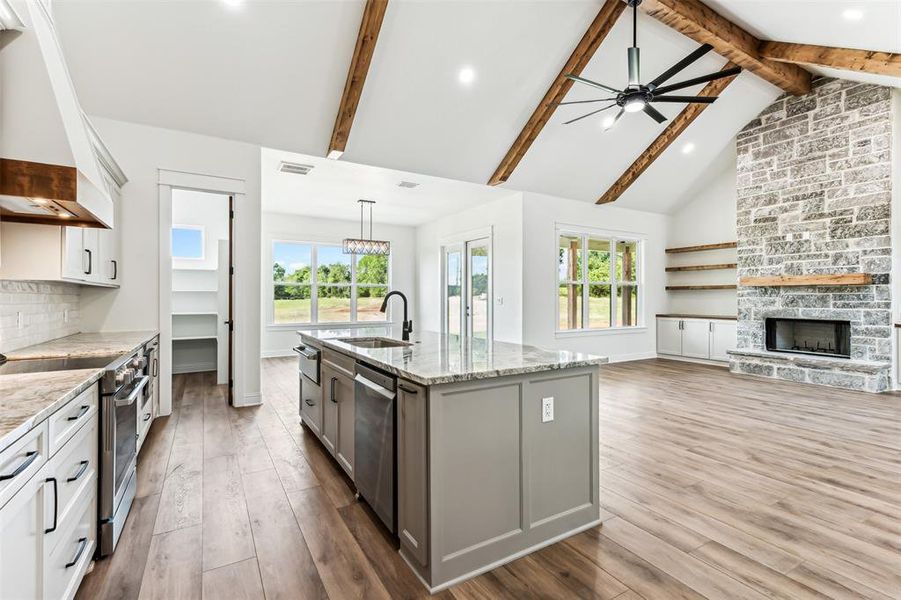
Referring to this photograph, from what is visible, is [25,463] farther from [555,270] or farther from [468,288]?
[468,288]

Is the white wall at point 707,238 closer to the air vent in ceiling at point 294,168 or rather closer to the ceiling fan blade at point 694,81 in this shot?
the ceiling fan blade at point 694,81

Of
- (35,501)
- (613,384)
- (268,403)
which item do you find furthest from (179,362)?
(613,384)

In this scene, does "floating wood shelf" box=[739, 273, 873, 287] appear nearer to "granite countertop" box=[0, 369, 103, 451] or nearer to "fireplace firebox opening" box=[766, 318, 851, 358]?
"fireplace firebox opening" box=[766, 318, 851, 358]

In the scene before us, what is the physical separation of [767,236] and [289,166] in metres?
7.12

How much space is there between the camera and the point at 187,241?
23.3 ft

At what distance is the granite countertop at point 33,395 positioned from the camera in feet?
3.74

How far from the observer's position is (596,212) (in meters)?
7.59

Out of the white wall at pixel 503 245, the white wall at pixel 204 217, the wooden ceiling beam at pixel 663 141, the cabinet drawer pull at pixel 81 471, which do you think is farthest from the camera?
the white wall at pixel 204 217

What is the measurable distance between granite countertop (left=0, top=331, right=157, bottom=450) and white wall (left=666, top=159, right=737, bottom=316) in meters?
8.75

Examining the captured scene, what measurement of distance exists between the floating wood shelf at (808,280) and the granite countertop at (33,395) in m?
7.71

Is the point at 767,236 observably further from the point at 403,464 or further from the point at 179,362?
the point at 179,362

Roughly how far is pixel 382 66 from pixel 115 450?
3.90m

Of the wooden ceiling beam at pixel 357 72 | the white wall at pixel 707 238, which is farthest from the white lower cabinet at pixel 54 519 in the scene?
the white wall at pixel 707 238

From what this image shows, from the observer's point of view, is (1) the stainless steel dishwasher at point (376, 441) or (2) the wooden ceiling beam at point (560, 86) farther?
(2) the wooden ceiling beam at point (560, 86)
